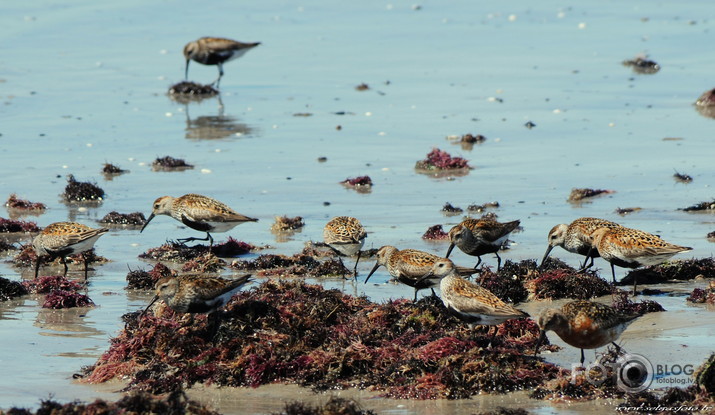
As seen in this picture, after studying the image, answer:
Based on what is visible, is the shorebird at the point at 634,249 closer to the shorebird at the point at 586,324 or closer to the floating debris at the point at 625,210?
the shorebird at the point at 586,324

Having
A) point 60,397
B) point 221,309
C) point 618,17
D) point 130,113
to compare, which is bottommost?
point 60,397

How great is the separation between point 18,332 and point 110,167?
8.52 meters

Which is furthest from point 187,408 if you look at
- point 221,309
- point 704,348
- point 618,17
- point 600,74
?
point 618,17

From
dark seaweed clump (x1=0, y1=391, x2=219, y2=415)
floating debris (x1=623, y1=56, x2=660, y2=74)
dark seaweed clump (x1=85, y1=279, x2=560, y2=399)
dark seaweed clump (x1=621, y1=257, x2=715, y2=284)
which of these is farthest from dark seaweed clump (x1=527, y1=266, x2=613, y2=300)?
floating debris (x1=623, y1=56, x2=660, y2=74)

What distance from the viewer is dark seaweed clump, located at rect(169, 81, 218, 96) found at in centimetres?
2742

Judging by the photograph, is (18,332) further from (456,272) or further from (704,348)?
(704,348)

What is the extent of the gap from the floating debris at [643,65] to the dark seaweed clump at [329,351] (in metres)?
18.8

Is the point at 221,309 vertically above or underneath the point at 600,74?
underneath

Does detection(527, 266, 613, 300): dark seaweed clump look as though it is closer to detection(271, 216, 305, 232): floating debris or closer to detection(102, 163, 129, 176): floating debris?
detection(271, 216, 305, 232): floating debris

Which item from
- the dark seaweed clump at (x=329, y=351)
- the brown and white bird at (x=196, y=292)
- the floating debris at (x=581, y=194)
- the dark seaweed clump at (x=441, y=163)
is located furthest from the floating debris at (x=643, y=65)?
the brown and white bird at (x=196, y=292)

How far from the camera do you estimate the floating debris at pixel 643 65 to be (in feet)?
93.1

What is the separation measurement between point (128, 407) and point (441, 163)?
11.7m

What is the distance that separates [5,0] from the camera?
40.6m

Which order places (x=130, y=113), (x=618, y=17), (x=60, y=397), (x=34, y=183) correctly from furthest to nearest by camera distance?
(x=618, y=17) < (x=130, y=113) < (x=34, y=183) < (x=60, y=397)
